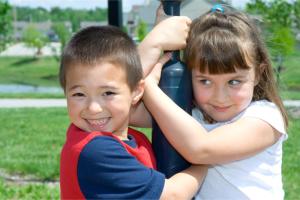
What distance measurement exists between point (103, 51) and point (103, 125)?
0.67 ft

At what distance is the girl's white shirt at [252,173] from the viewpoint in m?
1.83

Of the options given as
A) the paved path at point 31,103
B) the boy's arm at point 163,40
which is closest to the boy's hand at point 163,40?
the boy's arm at point 163,40

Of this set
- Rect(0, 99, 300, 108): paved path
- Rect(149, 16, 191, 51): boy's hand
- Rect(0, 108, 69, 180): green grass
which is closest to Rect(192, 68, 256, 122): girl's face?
Rect(149, 16, 191, 51): boy's hand

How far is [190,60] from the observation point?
179cm

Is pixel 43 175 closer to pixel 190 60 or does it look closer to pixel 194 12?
pixel 194 12

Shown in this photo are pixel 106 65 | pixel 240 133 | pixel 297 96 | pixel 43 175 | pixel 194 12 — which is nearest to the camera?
pixel 106 65

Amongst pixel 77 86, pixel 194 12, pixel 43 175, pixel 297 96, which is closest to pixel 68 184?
pixel 77 86

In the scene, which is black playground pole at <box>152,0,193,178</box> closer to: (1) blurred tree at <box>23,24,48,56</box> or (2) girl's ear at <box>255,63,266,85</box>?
(2) girl's ear at <box>255,63,266,85</box>

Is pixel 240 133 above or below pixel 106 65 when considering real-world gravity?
below

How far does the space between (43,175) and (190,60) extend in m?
3.80

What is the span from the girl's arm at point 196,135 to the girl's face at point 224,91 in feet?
0.23

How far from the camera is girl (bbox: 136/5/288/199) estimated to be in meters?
1.70

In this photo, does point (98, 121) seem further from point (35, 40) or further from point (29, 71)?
point (35, 40)

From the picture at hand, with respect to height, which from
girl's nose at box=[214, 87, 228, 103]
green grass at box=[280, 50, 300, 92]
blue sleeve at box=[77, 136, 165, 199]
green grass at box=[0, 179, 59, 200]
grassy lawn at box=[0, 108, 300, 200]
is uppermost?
girl's nose at box=[214, 87, 228, 103]
